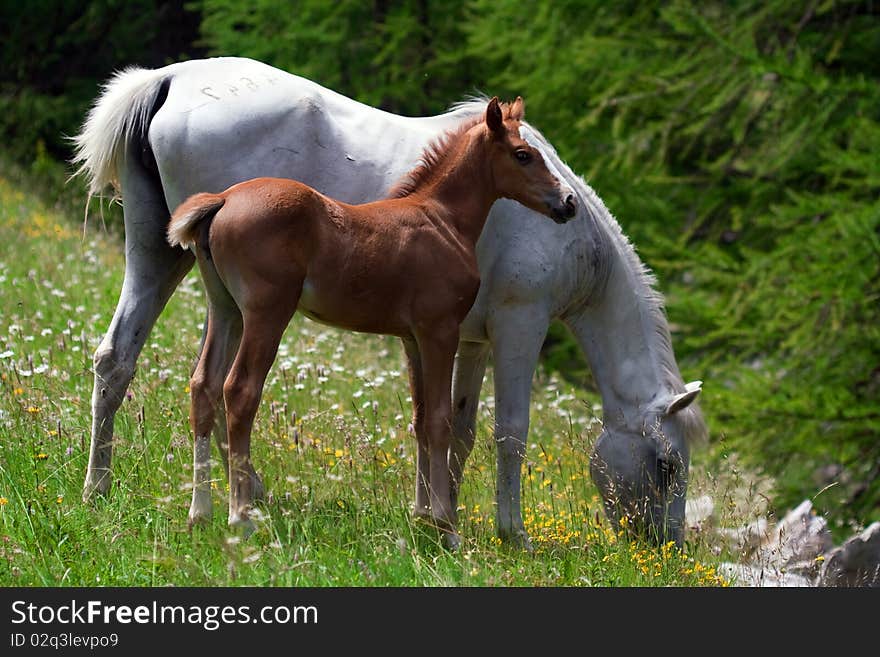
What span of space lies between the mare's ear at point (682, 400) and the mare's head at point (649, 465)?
0.01 m

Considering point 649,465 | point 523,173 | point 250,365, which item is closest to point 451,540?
point 250,365

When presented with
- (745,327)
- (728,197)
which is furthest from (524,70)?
(745,327)

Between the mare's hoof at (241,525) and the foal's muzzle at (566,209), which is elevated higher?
the foal's muzzle at (566,209)

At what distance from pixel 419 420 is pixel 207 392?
3.09 feet

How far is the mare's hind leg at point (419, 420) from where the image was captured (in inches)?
189

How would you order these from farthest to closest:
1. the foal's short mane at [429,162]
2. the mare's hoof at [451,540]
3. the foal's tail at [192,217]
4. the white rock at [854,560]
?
the white rock at [854,560], the foal's short mane at [429,162], the mare's hoof at [451,540], the foal's tail at [192,217]

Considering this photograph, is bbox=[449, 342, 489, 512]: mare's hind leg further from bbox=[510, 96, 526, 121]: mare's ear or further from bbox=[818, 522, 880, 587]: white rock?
bbox=[818, 522, 880, 587]: white rock

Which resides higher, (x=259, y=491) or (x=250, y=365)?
(x=250, y=365)

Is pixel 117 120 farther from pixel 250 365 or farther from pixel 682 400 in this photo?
pixel 682 400

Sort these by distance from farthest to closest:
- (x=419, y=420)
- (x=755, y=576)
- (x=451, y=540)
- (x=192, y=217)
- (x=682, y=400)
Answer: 1. (x=755, y=576)
2. (x=682, y=400)
3. (x=419, y=420)
4. (x=451, y=540)
5. (x=192, y=217)

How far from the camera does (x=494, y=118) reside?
4.47 m

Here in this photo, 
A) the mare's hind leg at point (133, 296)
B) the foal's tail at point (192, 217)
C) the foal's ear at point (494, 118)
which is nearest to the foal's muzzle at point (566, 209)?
the foal's ear at point (494, 118)

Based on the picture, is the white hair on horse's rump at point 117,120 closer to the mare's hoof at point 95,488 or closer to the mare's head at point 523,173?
the mare's hoof at point 95,488

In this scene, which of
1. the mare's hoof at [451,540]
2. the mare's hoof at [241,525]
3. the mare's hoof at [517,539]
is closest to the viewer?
the mare's hoof at [241,525]
